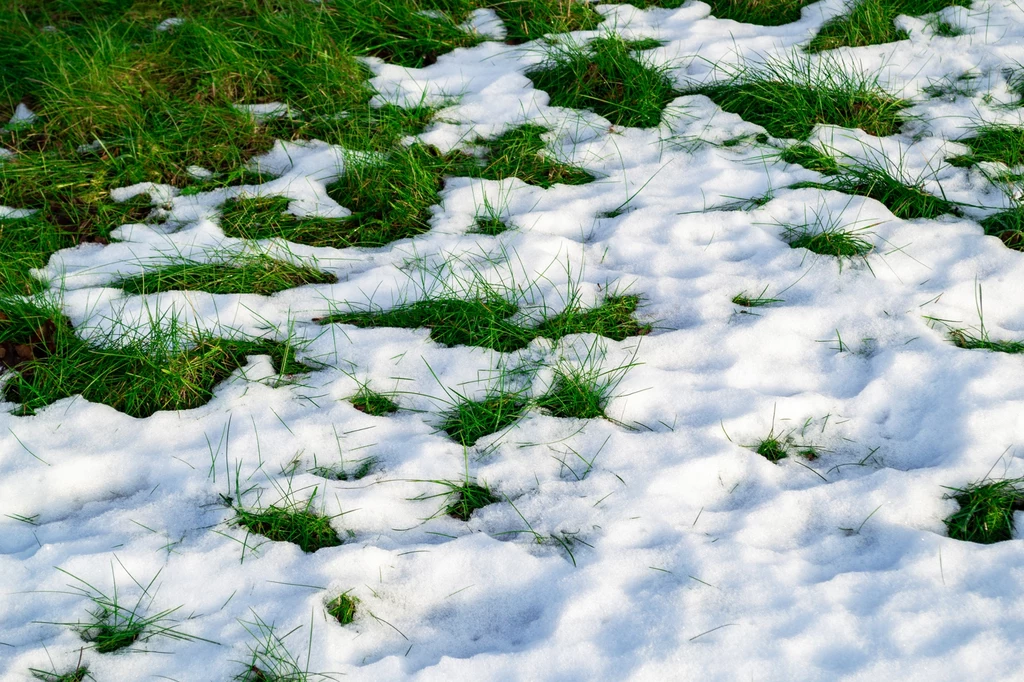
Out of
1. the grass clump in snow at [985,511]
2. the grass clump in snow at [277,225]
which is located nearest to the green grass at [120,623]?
the grass clump in snow at [277,225]

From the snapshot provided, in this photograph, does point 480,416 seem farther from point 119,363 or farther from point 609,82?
point 609,82

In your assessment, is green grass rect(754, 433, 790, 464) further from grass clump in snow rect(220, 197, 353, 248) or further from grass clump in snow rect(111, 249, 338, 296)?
grass clump in snow rect(220, 197, 353, 248)

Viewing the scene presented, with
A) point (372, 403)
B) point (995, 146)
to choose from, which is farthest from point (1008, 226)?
point (372, 403)

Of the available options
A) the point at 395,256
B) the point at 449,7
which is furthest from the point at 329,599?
the point at 449,7

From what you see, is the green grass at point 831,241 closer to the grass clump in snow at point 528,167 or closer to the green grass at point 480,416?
the grass clump in snow at point 528,167

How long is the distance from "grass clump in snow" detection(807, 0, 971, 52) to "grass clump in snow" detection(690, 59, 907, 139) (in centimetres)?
32

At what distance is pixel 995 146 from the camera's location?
10.6ft

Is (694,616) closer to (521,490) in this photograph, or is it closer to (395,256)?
(521,490)

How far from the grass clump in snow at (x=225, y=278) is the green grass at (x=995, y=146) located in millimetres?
2527

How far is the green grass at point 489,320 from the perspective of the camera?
2646 mm

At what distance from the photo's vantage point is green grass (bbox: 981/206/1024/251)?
2.86m

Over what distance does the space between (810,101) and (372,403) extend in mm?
2336

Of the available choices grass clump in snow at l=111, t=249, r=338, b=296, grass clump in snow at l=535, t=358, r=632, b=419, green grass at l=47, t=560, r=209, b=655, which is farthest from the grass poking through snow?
green grass at l=47, t=560, r=209, b=655

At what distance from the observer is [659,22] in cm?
424
